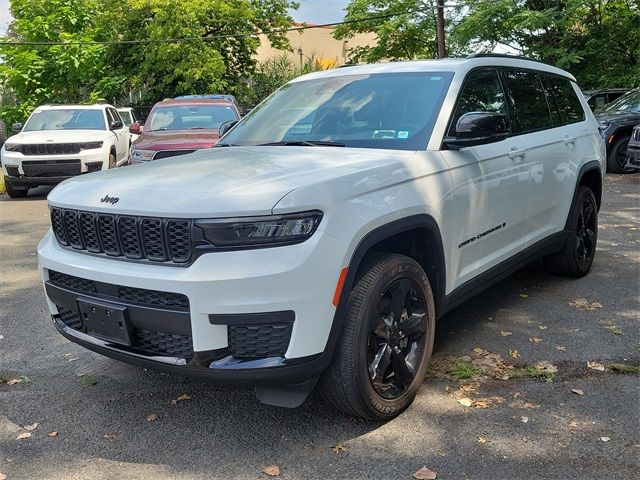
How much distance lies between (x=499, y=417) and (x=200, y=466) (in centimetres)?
154

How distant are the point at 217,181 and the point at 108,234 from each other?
0.59 meters

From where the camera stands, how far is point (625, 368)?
12.6 feet

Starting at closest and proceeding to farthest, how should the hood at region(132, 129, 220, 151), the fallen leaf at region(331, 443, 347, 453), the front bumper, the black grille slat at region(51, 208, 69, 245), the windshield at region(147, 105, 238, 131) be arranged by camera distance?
the front bumper
the fallen leaf at region(331, 443, 347, 453)
the black grille slat at region(51, 208, 69, 245)
the hood at region(132, 129, 220, 151)
the windshield at region(147, 105, 238, 131)

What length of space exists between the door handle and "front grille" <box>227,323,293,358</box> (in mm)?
2272

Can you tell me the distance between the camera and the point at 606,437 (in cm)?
306

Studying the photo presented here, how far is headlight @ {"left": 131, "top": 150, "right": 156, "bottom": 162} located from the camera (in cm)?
934

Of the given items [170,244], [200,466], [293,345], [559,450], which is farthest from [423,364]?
[170,244]

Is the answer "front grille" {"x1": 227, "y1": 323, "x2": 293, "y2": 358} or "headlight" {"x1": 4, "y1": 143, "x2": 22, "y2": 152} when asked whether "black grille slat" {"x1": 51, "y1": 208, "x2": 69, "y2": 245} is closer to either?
"front grille" {"x1": 227, "y1": 323, "x2": 293, "y2": 358}

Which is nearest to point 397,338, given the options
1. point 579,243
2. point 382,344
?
point 382,344

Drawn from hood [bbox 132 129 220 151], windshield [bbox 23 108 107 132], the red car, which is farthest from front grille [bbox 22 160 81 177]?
hood [bbox 132 129 220 151]

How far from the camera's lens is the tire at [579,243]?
5.36m

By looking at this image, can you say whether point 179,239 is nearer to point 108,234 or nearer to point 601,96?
point 108,234

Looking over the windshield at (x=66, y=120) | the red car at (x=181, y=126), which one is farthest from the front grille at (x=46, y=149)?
the red car at (x=181, y=126)

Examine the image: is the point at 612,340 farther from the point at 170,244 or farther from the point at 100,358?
the point at 100,358
